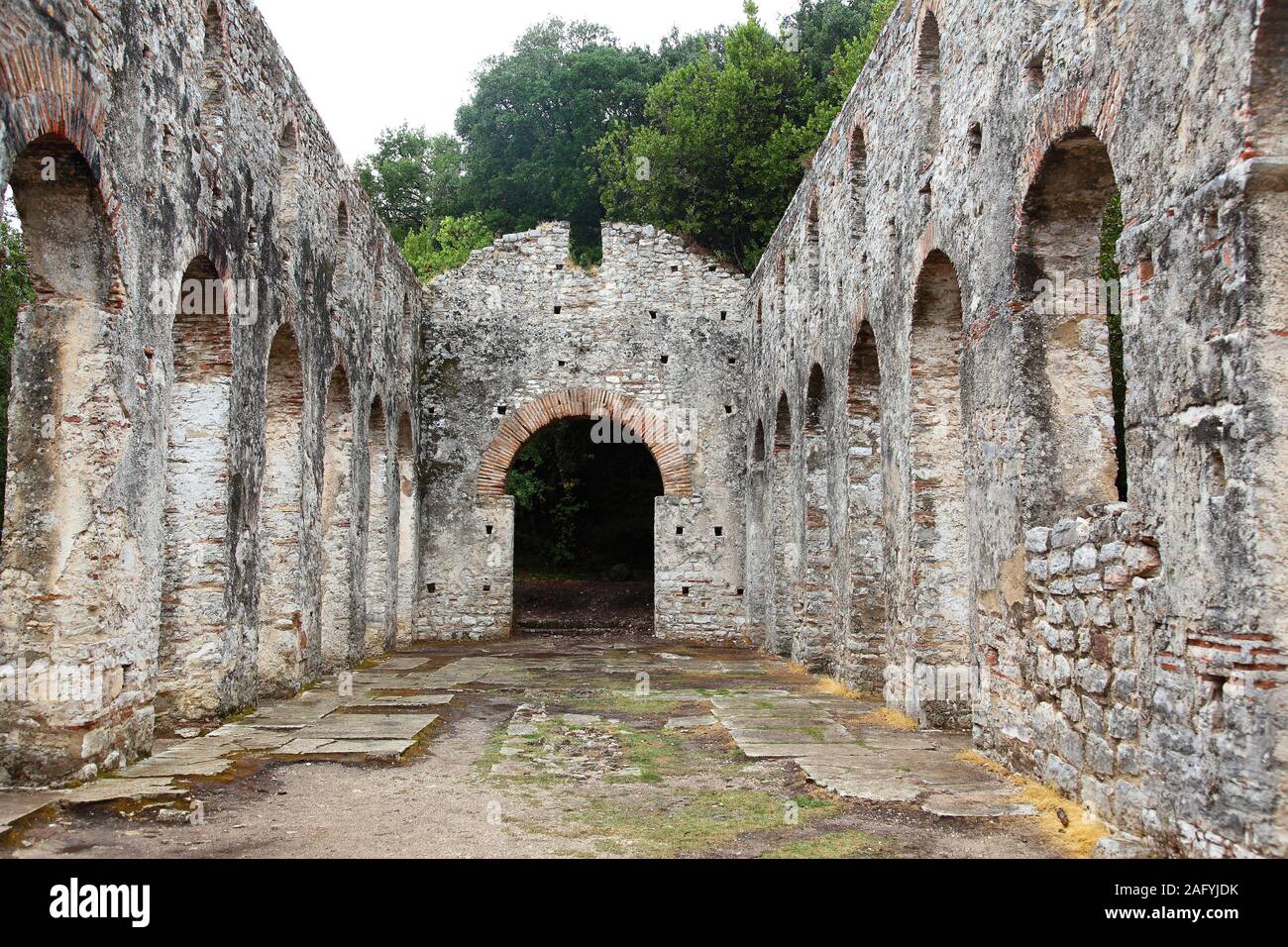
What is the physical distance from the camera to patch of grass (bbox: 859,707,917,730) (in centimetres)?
767

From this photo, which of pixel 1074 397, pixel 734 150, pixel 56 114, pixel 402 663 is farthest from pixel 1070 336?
pixel 734 150

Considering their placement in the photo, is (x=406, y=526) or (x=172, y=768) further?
(x=406, y=526)

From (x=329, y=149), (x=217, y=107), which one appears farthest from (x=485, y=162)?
(x=217, y=107)

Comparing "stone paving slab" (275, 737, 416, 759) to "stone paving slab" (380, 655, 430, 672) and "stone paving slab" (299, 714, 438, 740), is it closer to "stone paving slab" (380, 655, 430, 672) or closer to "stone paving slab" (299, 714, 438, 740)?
"stone paving slab" (299, 714, 438, 740)

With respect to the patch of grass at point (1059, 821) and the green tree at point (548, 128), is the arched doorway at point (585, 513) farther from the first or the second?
the patch of grass at point (1059, 821)

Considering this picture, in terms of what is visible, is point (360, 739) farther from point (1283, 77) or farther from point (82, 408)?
point (1283, 77)

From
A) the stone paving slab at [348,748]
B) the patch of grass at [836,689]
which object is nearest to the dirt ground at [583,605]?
the patch of grass at [836,689]

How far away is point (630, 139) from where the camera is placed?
77.7ft

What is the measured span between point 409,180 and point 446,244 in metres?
6.04

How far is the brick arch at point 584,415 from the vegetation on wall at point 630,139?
3001mm

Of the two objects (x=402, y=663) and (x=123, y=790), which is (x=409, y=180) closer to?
(x=402, y=663)

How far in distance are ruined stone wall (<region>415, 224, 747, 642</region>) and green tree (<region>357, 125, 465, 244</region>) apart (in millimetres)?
11942

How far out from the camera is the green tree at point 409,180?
92.0ft

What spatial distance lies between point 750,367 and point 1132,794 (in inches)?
470
